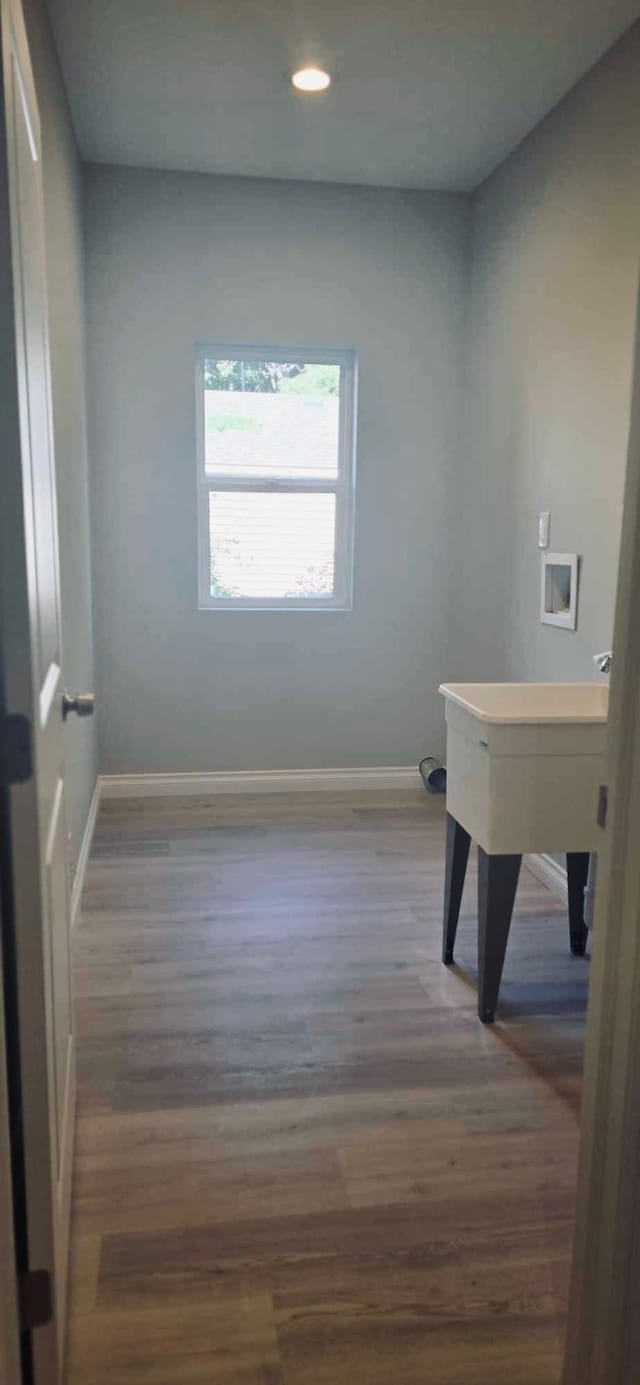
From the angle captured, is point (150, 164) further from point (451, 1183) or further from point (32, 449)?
point (451, 1183)

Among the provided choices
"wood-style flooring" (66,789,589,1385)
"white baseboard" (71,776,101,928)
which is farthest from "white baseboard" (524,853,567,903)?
"white baseboard" (71,776,101,928)

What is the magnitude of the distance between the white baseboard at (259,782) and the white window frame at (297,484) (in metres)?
0.79

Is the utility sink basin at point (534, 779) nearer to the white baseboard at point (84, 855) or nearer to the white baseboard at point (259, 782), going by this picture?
the white baseboard at point (84, 855)

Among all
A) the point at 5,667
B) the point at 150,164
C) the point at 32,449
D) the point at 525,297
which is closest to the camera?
the point at 5,667

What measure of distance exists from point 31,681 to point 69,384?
7.71 feet

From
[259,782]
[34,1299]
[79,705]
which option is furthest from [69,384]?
[34,1299]

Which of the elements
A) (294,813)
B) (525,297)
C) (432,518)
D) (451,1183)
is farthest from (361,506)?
(451,1183)

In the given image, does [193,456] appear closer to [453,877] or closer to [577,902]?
[453,877]

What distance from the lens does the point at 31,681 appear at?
1.12 meters

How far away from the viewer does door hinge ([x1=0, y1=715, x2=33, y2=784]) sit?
110 cm

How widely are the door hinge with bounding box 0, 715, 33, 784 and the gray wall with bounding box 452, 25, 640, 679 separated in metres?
2.14

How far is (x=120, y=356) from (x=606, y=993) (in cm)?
360

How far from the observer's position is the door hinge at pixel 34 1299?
3.97 feet

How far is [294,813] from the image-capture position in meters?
4.15
